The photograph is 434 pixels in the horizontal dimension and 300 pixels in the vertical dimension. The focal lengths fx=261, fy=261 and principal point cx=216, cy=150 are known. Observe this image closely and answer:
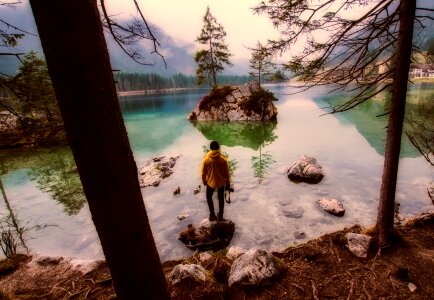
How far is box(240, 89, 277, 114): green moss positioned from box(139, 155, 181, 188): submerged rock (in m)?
16.6

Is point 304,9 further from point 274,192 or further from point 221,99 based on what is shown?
point 221,99

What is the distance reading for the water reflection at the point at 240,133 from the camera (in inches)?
774

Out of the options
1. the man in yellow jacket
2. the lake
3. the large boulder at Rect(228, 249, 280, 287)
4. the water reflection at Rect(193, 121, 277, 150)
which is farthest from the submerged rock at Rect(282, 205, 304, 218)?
the water reflection at Rect(193, 121, 277, 150)

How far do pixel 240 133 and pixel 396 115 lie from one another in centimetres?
1896

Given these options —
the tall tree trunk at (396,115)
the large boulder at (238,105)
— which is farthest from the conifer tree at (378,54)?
the large boulder at (238,105)

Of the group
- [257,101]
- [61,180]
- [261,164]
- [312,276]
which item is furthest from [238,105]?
[312,276]

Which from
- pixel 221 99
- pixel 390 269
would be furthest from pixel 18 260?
pixel 221 99

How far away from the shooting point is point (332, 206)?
8.28 m

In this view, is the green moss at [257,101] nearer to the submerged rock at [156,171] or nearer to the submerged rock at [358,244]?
the submerged rock at [156,171]

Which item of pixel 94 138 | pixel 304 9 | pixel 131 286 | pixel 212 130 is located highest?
pixel 304 9

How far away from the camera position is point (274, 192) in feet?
33.1

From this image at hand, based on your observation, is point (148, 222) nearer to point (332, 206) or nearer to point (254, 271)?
point (254, 271)

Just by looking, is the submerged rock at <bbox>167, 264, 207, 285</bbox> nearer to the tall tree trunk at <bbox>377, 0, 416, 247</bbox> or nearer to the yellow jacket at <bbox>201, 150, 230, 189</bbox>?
the yellow jacket at <bbox>201, 150, 230, 189</bbox>

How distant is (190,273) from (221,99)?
29.0 metres
